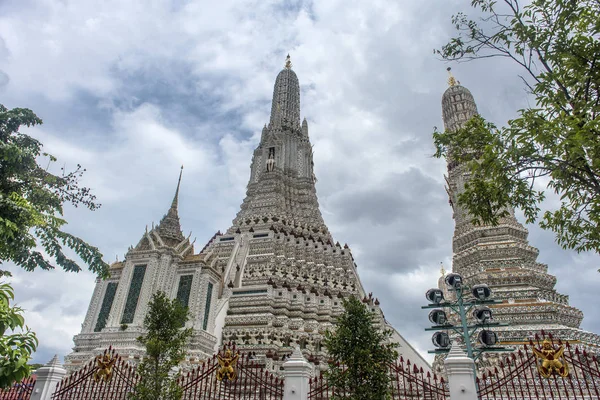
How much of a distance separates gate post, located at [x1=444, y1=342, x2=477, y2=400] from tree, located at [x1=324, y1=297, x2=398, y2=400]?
4.32 ft

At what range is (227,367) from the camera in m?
11.2

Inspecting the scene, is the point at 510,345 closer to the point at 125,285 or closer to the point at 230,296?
the point at 230,296

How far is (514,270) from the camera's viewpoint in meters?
29.3

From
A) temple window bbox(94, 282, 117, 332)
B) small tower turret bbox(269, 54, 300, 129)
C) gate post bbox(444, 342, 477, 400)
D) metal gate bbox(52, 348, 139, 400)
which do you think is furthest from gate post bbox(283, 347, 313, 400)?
small tower turret bbox(269, 54, 300, 129)

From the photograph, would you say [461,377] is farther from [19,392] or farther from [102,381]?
[19,392]

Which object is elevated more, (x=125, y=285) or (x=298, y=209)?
(x=298, y=209)

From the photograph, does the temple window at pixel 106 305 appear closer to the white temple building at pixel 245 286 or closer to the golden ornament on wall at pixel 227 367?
the white temple building at pixel 245 286

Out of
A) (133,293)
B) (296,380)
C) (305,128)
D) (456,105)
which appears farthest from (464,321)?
(305,128)

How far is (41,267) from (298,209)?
28357 millimetres

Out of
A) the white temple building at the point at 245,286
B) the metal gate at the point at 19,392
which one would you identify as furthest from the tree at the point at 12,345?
the white temple building at the point at 245,286

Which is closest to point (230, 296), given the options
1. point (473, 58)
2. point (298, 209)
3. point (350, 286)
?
point (350, 286)

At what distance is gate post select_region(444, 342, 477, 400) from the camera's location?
30.1 feet

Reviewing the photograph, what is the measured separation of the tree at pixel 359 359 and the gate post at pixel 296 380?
2.01 ft

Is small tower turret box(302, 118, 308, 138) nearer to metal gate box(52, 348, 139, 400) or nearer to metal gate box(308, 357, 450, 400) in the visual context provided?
metal gate box(52, 348, 139, 400)
